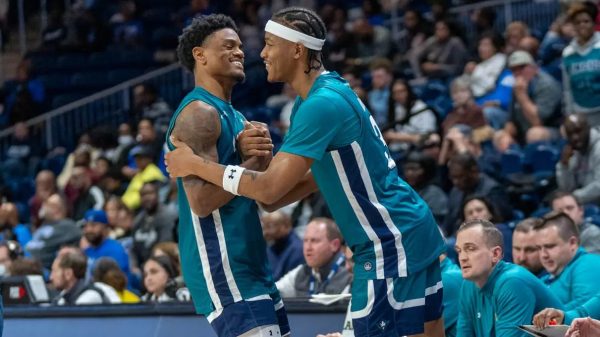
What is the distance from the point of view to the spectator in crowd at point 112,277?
9414 mm

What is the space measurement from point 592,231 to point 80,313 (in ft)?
11.9

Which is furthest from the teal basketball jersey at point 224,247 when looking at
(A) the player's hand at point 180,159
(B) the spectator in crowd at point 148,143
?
(B) the spectator in crowd at point 148,143

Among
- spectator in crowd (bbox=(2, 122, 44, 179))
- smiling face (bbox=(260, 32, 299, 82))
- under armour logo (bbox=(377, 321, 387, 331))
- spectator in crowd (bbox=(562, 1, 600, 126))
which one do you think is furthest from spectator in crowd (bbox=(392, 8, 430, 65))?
under armour logo (bbox=(377, 321, 387, 331))

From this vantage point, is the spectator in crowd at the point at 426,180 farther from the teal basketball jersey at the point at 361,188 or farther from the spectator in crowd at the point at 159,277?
the teal basketball jersey at the point at 361,188

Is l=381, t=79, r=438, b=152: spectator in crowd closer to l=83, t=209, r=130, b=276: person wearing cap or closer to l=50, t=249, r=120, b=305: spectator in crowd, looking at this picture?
l=83, t=209, r=130, b=276: person wearing cap

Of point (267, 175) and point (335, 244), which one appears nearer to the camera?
point (267, 175)

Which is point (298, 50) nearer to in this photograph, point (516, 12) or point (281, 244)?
point (281, 244)

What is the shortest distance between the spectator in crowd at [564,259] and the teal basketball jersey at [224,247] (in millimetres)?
2360

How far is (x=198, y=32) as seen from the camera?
525 centimetres

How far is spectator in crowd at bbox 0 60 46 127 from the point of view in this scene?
672 inches

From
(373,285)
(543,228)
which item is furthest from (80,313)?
(373,285)

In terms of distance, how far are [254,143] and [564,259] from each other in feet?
8.81

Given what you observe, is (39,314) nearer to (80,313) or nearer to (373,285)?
(80,313)

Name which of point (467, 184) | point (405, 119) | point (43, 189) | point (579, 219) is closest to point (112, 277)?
point (467, 184)
